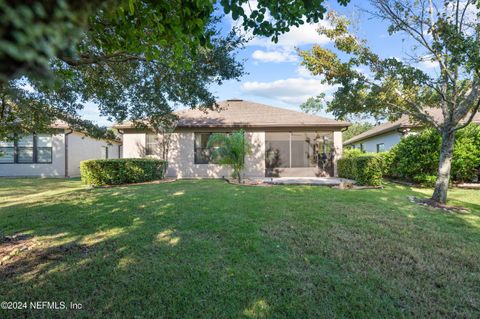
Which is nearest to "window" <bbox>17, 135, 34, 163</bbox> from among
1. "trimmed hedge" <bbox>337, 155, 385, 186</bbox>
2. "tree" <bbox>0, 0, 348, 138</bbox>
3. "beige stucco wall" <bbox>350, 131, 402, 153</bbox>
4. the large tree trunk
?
"tree" <bbox>0, 0, 348, 138</bbox>

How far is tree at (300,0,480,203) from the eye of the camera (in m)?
6.36

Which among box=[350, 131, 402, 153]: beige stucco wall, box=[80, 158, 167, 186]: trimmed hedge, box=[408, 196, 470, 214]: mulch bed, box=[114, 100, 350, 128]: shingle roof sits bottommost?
box=[408, 196, 470, 214]: mulch bed

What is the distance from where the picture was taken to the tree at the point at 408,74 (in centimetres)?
636

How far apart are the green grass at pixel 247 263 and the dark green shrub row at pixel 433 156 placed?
187 inches

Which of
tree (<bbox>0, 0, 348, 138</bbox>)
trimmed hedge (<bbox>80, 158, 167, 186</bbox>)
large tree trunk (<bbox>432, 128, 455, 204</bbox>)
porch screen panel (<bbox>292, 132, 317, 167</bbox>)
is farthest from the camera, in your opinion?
porch screen panel (<bbox>292, 132, 317, 167</bbox>)

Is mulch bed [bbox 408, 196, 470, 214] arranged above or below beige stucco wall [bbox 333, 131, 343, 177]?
below

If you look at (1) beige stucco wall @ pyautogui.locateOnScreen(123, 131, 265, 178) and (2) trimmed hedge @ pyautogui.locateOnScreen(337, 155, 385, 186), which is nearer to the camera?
(2) trimmed hedge @ pyautogui.locateOnScreen(337, 155, 385, 186)

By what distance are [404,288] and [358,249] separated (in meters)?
1.00

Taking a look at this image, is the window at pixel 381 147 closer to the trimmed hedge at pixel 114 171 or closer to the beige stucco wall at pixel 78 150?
the trimmed hedge at pixel 114 171

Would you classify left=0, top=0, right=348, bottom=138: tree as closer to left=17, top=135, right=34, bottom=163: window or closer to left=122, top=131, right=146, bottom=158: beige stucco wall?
left=122, top=131, right=146, bottom=158: beige stucco wall

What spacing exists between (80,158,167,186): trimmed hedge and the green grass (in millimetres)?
4746

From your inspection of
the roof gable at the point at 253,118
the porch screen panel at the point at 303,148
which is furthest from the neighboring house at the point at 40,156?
the porch screen panel at the point at 303,148

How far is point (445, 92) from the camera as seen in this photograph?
22.4 feet

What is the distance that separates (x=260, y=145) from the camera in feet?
47.5
